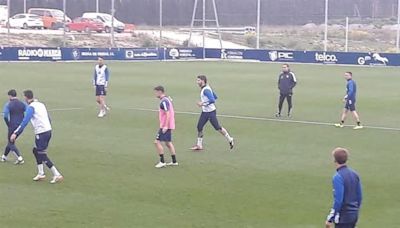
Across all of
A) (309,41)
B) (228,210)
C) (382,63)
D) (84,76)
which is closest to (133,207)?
(228,210)

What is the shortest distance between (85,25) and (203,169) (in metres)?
56.1

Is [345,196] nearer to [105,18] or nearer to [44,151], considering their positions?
[44,151]

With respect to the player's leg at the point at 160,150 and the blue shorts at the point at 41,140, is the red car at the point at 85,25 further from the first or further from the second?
the blue shorts at the point at 41,140

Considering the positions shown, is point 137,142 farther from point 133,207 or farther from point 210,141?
point 133,207

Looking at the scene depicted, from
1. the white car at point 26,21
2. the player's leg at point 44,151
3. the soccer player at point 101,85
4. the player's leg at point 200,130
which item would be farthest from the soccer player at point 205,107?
the white car at point 26,21

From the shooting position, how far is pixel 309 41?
71.1 m

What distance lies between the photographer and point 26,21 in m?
70.3

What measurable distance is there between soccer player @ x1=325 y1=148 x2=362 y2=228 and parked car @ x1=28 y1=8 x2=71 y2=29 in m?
62.7

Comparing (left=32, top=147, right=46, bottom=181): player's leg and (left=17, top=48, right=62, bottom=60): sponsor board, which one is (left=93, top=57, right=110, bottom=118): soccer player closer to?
(left=32, top=147, right=46, bottom=181): player's leg

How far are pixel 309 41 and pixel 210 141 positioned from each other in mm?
49988

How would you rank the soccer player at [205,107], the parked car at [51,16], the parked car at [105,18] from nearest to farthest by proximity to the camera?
the soccer player at [205,107] → the parked car at [51,16] → the parked car at [105,18]

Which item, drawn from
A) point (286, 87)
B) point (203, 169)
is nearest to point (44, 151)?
point (203, 169)

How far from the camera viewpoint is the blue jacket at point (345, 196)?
9.99 metres

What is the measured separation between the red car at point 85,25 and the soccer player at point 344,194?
63397mm
